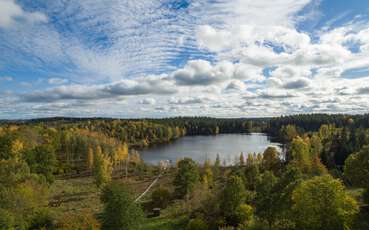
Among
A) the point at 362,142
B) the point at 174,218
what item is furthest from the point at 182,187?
the point at 362,142

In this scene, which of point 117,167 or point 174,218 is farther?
point 117,167

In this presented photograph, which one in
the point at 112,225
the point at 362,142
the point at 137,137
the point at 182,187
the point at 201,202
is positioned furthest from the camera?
the point at 137,137

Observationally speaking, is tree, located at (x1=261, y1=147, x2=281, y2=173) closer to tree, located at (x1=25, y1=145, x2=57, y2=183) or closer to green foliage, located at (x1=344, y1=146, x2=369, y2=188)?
green foliage, located at (x1=344, y1=146, x2=369, y2=188)

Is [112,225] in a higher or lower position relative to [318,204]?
lower

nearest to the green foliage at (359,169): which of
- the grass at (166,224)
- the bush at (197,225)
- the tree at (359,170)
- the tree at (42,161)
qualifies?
the tree at (359,170)

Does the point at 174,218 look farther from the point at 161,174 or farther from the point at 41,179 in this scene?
the point at 161,174

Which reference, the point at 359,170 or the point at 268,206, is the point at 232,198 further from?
the point at 359,170

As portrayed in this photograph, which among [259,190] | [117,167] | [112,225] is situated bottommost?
[117,167]
